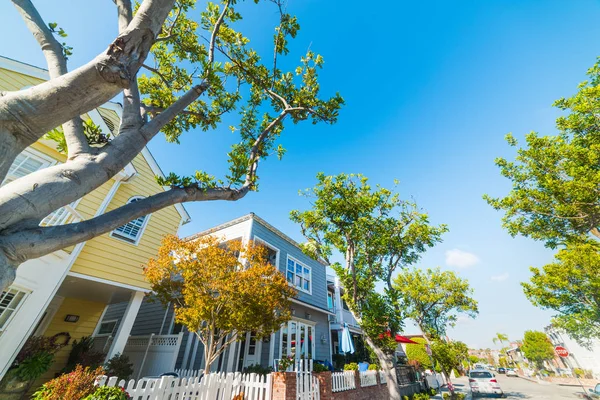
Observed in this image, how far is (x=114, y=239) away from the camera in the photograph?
8.13 meters

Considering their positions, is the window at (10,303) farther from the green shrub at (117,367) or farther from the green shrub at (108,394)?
the green shrub at (108,394)

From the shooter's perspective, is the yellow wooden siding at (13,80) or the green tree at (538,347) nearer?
the yellow wooden siding at (13,80)

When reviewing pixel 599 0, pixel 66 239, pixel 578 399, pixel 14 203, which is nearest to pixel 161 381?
pixel 66 239

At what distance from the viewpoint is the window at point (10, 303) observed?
5961 millimetres

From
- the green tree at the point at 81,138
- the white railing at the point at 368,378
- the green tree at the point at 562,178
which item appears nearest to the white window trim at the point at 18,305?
the green tree at the point at 81,138

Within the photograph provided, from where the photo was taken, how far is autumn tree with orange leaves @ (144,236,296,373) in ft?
22.0

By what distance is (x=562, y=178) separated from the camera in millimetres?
11578

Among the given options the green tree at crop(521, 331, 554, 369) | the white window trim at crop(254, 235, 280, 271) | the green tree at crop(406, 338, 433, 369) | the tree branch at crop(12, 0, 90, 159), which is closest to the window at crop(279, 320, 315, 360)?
the white window trim at crop(254, 235, 280, 271)

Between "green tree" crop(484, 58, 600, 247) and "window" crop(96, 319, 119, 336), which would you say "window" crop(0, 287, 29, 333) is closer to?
"window" crop(96, 319, 119, 336)

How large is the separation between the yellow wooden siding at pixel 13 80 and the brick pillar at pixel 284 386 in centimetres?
1165

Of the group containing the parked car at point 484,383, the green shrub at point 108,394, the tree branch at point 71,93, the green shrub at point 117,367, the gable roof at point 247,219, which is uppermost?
the gable roof at point 247,219

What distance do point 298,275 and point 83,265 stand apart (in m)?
10.8

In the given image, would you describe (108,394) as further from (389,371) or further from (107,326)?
(107,326)

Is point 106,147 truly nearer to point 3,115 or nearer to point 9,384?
point 3,115
